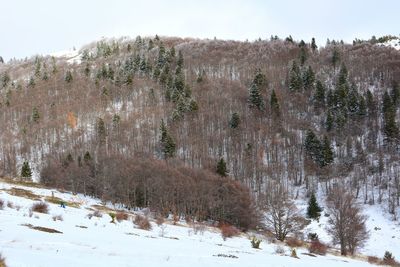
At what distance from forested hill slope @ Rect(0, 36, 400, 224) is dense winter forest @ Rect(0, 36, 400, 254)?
1.53ft

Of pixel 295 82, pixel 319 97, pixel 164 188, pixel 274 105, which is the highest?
pixel 295 82

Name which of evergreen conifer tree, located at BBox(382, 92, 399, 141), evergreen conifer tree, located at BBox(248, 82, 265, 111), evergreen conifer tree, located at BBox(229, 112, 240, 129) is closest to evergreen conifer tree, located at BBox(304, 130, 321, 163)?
evergreen conifer tree, located at BBox(382, 92, 399, 141)

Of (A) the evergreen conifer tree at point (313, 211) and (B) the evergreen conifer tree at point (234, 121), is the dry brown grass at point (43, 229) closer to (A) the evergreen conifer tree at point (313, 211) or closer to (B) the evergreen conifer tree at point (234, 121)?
(A) the evergreen conifer tree at point (313, 211)

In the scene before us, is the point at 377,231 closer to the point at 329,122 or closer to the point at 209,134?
the point at 329,122

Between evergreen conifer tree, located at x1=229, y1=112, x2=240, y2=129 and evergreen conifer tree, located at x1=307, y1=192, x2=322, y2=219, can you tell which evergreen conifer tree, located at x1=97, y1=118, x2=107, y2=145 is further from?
evergreen conifer tree, located at x1=307, y1=192, x2=322, y2=219

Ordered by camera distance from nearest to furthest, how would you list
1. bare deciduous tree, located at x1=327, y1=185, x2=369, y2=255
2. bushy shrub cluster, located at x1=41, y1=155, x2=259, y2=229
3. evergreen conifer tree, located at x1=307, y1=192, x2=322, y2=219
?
bare deciduous tree, located at x1=327, y1=185, x2=369, y2=255 < bushy shrub cluster, located at x1=41, y1=155, x2=259, y2=229 < evergreen conifer tree, located at x1=307, y1=192, x2=322, y2=219

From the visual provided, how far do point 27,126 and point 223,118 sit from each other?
73381 millimetres

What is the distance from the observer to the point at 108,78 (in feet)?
605

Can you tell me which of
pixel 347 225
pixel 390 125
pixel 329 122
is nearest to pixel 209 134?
pixel 329 122

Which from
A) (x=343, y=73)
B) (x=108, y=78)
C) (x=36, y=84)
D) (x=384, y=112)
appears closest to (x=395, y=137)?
(x=384, y=112)

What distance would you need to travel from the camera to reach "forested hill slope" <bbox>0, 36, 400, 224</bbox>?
10681 centimetres

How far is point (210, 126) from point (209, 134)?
17.6 ft

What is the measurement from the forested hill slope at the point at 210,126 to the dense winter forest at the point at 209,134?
1.53ft

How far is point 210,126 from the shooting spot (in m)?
148
